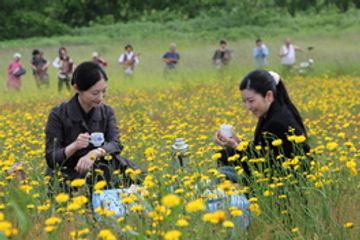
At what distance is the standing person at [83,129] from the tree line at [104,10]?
3536 cm

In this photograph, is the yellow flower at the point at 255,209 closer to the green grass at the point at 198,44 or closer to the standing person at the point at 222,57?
the green grass at the point at 198,44

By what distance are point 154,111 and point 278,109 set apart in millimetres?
6431

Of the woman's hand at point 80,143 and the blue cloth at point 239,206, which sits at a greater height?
the woman's hand at point 80,143

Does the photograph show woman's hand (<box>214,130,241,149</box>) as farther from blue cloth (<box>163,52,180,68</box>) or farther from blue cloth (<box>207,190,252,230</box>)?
blue cloth (<box>163,52,180,68</box>)

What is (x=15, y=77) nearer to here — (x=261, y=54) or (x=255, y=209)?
(x=261, y=54)

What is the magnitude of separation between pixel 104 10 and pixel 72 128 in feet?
158

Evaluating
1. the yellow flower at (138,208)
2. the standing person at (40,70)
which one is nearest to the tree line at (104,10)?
the standing person at (40,70)

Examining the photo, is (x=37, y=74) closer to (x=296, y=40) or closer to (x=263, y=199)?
(x=296, y=40)

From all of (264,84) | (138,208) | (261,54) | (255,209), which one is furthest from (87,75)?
(261,54)

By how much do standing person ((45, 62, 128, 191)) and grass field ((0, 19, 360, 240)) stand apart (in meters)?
0.19

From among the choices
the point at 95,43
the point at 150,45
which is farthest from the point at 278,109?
the point at 95,43

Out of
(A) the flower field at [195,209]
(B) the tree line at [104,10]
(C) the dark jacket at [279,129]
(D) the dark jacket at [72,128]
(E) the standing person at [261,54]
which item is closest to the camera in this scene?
A: (A) the flower field at [195,209]

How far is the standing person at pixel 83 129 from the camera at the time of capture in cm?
479

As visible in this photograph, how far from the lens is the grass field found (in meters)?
2.93
